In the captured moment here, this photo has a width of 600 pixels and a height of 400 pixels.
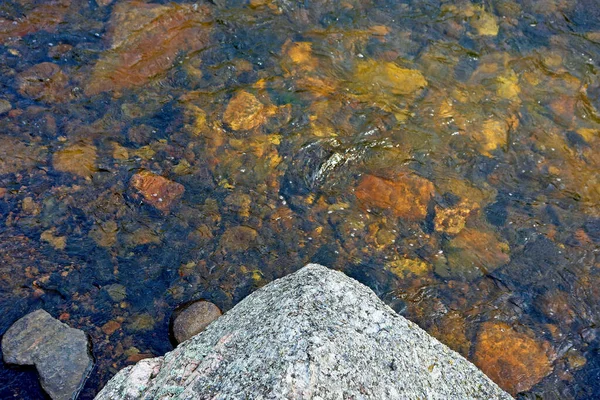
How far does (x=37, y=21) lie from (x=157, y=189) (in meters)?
2.37

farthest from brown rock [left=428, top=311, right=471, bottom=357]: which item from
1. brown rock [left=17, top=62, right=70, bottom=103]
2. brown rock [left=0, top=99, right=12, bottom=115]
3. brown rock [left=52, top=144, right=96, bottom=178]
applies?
brown rock [left=0, top=99, right=12, bottom=115]

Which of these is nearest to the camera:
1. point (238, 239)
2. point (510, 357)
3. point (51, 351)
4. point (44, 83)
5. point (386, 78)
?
point (51, 351)

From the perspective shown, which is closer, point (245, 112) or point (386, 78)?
point (245, 112)

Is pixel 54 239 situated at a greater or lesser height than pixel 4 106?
lesser

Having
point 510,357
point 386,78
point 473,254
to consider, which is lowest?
point 510,357

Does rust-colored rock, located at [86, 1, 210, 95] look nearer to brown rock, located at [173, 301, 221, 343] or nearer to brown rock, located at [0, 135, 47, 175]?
brown rock, located at [0, 135, 47, 175]

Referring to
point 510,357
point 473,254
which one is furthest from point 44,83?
point 510,357

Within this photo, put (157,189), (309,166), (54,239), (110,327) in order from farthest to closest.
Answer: (309,166) < (157,189) < (54,239) < (110,327)

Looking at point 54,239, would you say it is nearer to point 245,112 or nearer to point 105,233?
point 105,233

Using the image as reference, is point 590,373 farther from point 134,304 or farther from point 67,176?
point 67,176

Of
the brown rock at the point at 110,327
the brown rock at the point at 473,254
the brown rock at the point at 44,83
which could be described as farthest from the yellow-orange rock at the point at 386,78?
the brown rock at the point at 110,327

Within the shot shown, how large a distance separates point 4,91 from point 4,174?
94cm

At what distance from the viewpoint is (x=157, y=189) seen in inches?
179

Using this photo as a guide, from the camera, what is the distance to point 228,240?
14.3 feet
